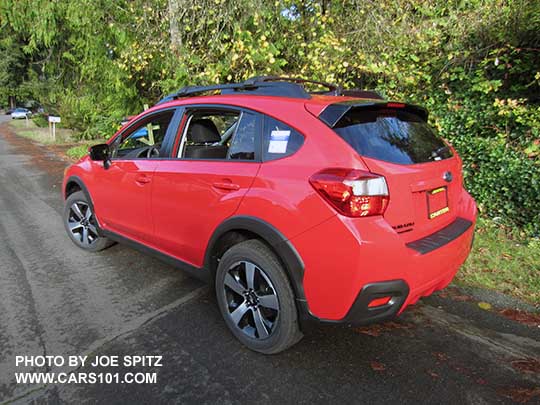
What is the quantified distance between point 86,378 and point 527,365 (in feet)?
9.32

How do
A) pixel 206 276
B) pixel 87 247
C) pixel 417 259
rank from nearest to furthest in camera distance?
1. pixel 417 259
2. pixel 206 276
3. pixel 87 247

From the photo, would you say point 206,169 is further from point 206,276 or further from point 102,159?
point 102,159

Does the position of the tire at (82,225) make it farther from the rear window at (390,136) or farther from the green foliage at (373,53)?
the green foliage at (373,53)

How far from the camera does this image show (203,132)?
3.74 meters

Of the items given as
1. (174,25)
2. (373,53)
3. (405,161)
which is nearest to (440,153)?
(405,161)

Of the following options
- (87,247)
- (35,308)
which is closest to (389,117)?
(35,308)

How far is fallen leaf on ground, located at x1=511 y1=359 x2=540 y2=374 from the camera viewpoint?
8.07 feet

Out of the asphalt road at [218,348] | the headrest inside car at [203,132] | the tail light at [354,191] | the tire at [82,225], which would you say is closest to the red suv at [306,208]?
the tail light at [354,191]

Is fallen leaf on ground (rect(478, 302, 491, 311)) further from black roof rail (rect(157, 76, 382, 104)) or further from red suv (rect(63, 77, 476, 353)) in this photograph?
black roof rail (rect(157, 76, 382, 104))

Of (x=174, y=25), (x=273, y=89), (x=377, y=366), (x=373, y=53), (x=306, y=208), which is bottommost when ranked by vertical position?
(x=377, y=366)

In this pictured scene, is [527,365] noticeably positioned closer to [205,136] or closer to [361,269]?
[361,269]

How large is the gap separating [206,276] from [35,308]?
1532 mm

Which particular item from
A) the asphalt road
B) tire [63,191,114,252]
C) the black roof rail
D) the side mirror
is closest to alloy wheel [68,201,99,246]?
tire [63,191,114,252]

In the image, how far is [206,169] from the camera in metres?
2.85
